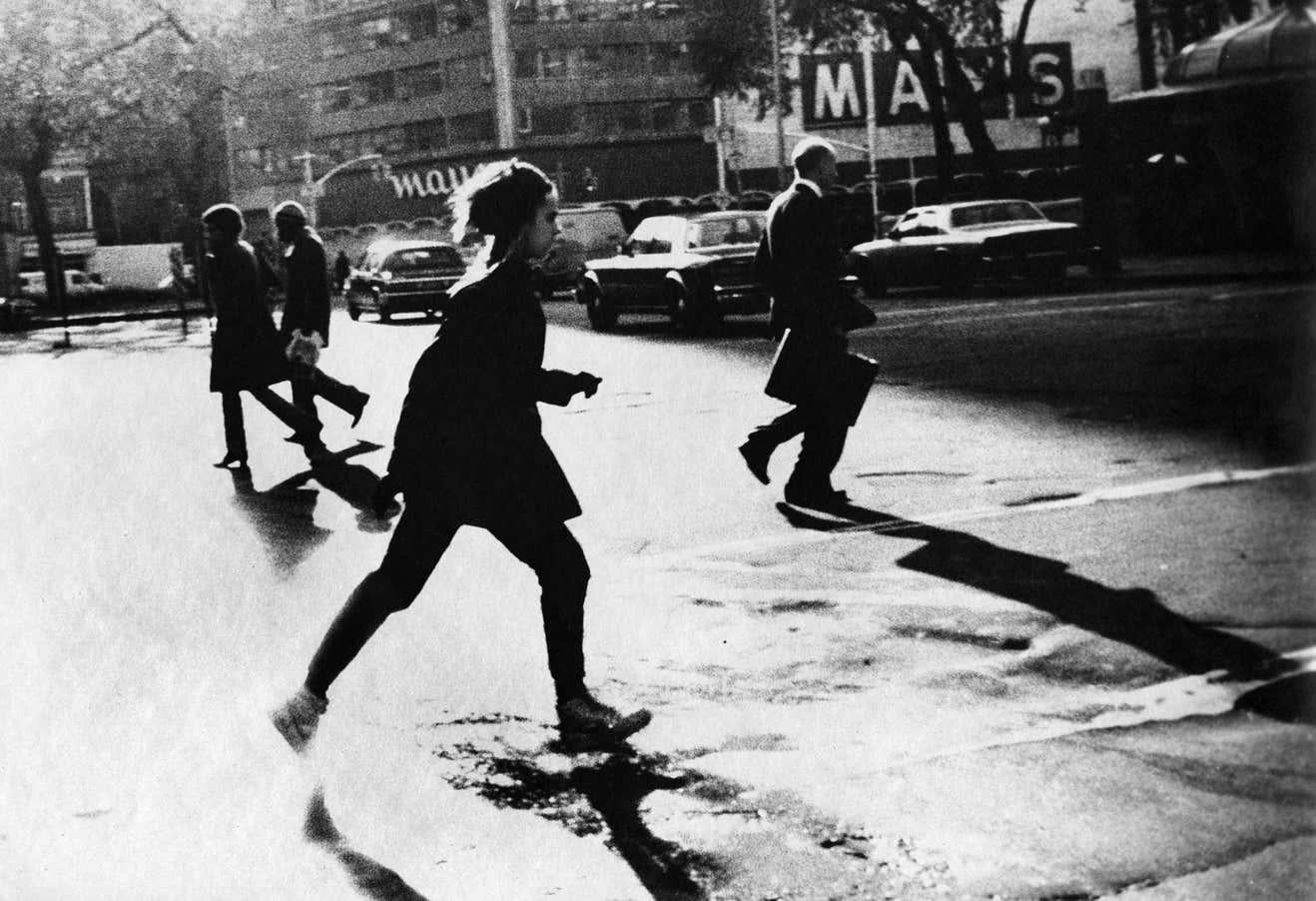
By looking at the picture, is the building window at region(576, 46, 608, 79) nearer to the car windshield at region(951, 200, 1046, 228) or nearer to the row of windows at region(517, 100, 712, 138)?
the row of windows at region(517, 100, 712, 138)

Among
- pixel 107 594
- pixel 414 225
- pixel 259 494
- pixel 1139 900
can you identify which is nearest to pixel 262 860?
pixel 1139 900

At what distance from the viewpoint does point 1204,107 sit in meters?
22.5

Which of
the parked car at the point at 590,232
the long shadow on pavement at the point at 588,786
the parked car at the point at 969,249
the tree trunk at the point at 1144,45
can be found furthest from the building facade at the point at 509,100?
the long shadow on pavement at the point at 588,786

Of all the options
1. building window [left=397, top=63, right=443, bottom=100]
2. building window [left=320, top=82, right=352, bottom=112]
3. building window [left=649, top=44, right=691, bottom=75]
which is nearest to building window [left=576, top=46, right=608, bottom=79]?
building window [left=649, top=44, right=691, bottom=75]

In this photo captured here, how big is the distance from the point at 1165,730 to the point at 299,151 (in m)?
89.0

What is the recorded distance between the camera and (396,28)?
283 feet

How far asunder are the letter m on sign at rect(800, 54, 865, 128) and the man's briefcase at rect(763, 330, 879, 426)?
58331 millimetres

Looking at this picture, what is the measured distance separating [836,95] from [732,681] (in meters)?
63.3

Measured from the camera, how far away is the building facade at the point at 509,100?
78.1 metres

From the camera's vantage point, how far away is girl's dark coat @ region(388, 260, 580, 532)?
16.4 feet

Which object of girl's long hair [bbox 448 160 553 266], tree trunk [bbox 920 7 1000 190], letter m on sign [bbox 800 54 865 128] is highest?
letter m on sign [bbox 800 54 865 128]

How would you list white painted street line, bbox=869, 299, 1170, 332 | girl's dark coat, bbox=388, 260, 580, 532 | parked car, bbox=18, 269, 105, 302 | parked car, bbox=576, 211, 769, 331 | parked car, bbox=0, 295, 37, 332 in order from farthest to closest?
parked car, bbox=18, 269, 105, 302
parked car, bbox=0, 295, 37, 332
parked car, bbox=576, 211, 769, 331
white painted street line, bbox=869, 299, 1170, 332
girl's dark coat, bbox=388, 260, 580, 532

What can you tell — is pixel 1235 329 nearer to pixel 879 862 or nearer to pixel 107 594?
pixel 107 594

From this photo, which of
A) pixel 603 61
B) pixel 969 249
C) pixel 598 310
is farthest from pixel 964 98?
pixel 603 61
